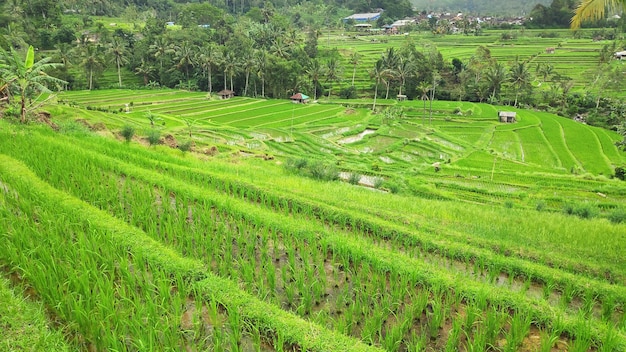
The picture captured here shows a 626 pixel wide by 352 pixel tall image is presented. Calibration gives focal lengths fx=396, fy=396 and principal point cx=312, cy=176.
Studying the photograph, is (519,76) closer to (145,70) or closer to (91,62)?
(145,70)

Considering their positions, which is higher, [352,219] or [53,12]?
[53,12]

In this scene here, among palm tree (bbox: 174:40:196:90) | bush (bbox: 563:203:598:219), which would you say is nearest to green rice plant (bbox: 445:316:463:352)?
bush (bbox: 563:203:598:219)

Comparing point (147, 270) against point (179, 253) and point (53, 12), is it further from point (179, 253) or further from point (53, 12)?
point (53, 12)

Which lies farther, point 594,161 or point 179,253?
point 594,161

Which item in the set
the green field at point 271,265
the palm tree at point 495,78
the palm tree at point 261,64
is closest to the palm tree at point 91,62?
the palm tree at point 261,64

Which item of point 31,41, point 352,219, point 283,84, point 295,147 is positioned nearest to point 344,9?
point 283,84

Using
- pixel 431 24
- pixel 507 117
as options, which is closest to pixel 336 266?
pixel 507 117

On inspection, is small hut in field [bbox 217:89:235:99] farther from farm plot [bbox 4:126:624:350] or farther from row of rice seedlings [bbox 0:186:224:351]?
row of rice seedlings [bbox 0:186:224:351]

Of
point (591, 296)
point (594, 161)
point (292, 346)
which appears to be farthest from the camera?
point (594, 161)

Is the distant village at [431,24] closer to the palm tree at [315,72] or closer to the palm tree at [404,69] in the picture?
the palm tree at [404,69]
